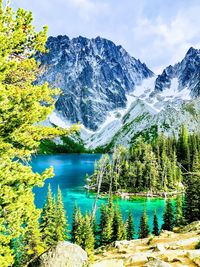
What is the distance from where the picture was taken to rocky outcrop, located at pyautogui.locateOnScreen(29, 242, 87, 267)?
1748cm

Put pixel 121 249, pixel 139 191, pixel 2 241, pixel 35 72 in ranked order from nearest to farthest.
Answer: pixel 2 241, pixel 35 72, pixel 121 249, pixel 139 191

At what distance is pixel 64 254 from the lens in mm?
17891

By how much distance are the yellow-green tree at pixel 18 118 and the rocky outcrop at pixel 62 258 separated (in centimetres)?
243

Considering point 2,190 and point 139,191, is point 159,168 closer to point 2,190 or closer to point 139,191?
point 139,191

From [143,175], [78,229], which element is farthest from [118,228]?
[143,175]

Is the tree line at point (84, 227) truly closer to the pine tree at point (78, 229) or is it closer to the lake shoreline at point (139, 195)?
the pine tree at point (78, 229)

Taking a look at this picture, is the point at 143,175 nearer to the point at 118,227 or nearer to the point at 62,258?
the point at 118,227

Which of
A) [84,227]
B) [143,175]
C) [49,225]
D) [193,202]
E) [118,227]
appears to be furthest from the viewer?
[143,175]

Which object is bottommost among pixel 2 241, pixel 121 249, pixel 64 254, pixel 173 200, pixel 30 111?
pixel 173 200

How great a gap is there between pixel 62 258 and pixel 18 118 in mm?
9169

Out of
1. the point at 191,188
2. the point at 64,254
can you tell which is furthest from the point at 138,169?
the point at 64,254

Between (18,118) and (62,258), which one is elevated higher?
(18,118)

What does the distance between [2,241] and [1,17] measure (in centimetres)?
1224

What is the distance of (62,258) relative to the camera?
1773 centimetres
